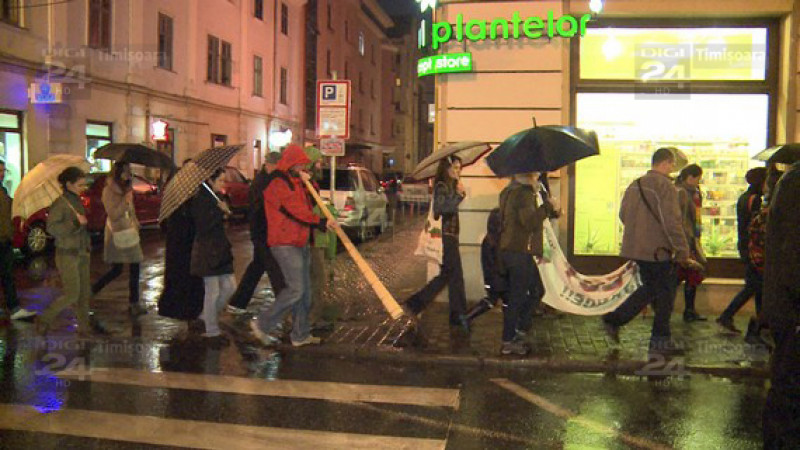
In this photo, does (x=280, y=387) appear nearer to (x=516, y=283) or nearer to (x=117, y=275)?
(x=516, y=283)

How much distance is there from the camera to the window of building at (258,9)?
116ft

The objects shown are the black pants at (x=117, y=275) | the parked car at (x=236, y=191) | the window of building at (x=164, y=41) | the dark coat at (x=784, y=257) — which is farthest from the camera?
Answer: the window of building at (x=164, y=41)

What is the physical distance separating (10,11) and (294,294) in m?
16.5

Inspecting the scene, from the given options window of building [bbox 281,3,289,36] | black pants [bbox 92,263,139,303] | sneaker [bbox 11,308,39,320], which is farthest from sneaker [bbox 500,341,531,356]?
window of building [bbox 281,3,289,36]

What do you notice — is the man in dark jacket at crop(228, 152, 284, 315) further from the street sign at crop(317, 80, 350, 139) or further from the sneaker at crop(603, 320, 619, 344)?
the sneaker at crop(603, 320, 619, 344)

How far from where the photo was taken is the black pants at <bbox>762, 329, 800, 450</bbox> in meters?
3.99

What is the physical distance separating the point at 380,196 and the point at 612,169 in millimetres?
10686

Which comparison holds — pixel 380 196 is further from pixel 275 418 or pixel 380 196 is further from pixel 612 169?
pixel 275 418

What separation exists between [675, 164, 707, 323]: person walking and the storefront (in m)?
1.18

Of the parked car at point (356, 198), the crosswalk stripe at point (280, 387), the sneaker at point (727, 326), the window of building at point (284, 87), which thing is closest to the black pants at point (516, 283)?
the crosswalk stripe at point (280, 387)

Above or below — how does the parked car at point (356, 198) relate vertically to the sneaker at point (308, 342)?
above

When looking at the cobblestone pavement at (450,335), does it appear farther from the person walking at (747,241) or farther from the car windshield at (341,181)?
the car windshield at (341,181)

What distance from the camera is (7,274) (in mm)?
8859

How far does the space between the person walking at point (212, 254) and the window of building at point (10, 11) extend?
49.1 feet
